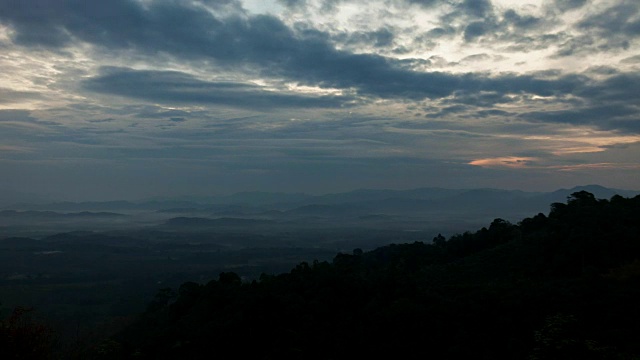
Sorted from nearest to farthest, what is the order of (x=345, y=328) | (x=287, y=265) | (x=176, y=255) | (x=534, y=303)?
(x=534, y=303) → (x=345, y=328) → (x=287, y=265) → (x=176, y=255)

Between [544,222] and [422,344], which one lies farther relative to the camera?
[544,222]

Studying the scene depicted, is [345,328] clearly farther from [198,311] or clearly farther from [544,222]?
[544,222]

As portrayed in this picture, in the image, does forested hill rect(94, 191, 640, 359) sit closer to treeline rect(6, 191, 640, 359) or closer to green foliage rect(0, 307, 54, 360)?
treeline rect(6, 191, 640, 359)

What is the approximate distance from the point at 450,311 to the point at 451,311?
5 cm

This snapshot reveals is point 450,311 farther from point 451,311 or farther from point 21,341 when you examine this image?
point 21,341

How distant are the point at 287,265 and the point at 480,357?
317 feet

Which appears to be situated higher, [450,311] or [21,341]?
[21,341]

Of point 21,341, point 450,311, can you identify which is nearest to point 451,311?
A: point 450,311

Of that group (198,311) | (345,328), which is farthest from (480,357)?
(198,311)

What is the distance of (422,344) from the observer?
70.4 feet

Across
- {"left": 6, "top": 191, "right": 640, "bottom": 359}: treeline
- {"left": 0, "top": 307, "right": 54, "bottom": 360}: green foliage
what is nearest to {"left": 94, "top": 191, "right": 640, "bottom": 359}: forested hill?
{"left": 6, "top": 191, "right": 640, "bottom": 359}: treeline

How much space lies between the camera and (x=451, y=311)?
78.7ft

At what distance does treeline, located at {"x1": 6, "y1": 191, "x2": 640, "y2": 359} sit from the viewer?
2014 cm

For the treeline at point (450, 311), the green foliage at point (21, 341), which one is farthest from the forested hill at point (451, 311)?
the green foliage at point (21, 341)
